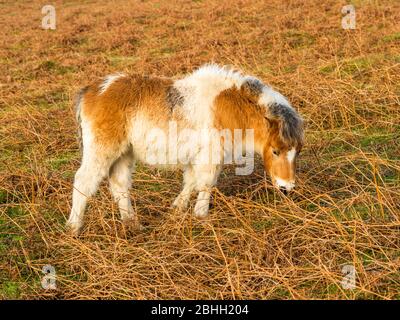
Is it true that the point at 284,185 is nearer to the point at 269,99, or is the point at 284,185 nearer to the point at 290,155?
the point at 290,155

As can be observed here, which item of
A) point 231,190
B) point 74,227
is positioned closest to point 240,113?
point 231,190

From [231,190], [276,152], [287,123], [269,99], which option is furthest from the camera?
[231,190]

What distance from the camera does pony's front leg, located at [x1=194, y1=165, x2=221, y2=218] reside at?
6.31 meters

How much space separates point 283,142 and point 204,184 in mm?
994

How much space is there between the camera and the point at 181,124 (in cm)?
624

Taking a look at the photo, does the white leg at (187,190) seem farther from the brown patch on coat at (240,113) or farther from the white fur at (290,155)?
the white fur at (290,155)

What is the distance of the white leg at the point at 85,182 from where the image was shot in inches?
244

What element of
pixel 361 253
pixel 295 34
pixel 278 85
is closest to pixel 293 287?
pixel 361 253

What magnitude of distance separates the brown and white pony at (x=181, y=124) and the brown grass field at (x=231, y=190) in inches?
10.5

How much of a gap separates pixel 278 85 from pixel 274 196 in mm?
4835

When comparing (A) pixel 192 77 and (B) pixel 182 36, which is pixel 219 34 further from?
(A) pixel 192 77

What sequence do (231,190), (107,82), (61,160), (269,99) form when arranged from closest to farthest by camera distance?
(269,99) < (107,82) < (231,190) < (61,160)

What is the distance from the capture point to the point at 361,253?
16.4ft

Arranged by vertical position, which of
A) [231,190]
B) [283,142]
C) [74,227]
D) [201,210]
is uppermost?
[283,142]
